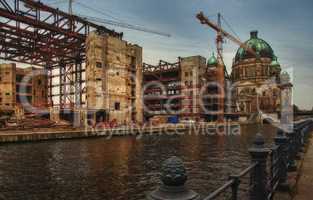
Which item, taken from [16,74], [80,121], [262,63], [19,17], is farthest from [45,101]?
[262,63]

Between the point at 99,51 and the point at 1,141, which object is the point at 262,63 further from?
the point at 1,141

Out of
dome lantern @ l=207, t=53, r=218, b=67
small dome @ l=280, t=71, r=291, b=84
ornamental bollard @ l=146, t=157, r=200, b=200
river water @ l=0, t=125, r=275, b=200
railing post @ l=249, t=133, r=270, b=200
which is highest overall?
dome lantern @ l=207, t=53, r=218, b=67

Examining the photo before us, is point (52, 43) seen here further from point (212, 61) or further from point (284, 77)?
point (284, 77)

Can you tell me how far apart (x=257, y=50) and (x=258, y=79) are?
60.5 ft

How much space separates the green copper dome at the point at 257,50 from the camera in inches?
6260

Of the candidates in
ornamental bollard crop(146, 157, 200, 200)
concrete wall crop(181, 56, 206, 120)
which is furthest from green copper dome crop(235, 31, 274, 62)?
ornamental bollard crop(146, 157, 200, 200)

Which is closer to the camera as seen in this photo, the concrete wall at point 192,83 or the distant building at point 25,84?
the distant building at point 25,84

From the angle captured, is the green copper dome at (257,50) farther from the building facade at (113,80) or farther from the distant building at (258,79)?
the building facade at (113,80)

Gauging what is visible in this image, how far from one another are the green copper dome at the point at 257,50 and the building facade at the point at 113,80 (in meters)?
105

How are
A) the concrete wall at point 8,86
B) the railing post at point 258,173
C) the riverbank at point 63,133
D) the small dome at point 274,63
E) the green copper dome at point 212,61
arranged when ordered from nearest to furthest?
the railing post at point 258,173
the riverbank at point 63,133
the concrete wall at point 8,86
the green copper dome at point 212,61
the small dome at point 274,63

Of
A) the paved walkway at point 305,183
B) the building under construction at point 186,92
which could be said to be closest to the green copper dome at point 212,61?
the building under construction at point 186,92

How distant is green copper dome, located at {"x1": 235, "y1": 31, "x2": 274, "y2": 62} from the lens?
159000mm

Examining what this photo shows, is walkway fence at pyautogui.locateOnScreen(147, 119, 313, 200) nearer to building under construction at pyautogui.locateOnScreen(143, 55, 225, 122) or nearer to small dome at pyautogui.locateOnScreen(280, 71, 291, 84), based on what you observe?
building under construction at pyautogui.locateOnScreen(143, 55, 225, 122)

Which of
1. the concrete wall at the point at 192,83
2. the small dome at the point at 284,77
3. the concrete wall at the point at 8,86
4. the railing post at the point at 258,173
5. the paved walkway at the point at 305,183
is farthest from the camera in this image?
the small dome at the point at 284,77
